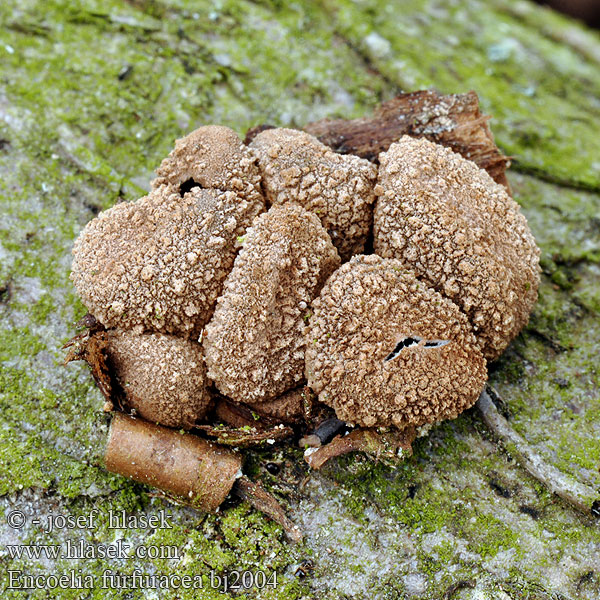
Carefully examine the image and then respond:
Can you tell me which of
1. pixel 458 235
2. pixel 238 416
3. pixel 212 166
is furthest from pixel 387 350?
pixel 212 166

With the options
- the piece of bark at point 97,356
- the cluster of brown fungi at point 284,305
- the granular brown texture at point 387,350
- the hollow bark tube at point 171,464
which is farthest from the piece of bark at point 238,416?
the piece of bark at point 97,356

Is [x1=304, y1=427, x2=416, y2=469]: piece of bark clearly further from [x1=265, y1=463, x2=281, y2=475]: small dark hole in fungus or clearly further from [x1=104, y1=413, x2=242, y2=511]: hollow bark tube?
[x1=104, y1=413, x2=242, y2=511]: hollow bark tube

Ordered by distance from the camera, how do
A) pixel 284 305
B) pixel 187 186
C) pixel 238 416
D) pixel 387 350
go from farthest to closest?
pixel 187 186
pixel 238 416
pixel 284 305
pixel 387 350

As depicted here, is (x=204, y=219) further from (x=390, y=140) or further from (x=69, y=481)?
(x=69, y=481)

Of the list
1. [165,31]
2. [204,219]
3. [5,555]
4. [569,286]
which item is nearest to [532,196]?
[569,286]

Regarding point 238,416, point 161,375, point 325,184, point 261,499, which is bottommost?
point 261,499

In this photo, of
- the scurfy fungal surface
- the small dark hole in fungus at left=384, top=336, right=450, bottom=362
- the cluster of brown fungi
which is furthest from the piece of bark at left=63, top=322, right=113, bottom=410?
the small dark hole in fungus at left=384, top=336, right=450, bottom=362

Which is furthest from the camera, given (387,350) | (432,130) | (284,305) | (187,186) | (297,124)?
(297,124)

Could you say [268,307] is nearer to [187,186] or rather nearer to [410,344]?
[410,344]
